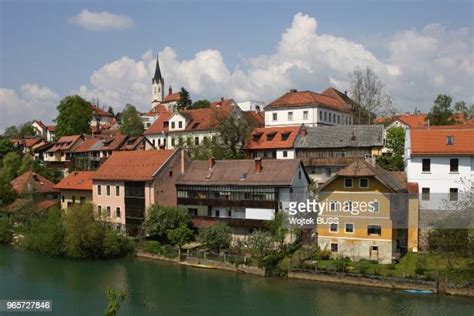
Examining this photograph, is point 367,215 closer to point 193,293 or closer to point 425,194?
point 425,194

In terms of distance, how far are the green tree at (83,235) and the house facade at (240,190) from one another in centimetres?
810

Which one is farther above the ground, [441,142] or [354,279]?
[441,142]

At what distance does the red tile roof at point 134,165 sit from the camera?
47406mm

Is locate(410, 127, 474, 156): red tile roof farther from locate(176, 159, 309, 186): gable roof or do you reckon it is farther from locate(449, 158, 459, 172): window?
locate(176, 159, 309, 186): gable roof

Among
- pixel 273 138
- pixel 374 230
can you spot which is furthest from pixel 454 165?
pixel 273 138

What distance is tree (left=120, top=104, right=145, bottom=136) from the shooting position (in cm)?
7500

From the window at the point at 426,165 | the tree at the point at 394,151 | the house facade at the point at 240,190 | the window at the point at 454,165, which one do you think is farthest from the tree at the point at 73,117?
the window at the point at 454,165

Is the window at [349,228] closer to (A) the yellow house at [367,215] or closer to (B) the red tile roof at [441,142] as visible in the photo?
(A) the yellow house at [367,215]

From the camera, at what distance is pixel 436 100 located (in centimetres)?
5822

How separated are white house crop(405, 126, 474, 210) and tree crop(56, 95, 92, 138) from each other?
59.4 meters

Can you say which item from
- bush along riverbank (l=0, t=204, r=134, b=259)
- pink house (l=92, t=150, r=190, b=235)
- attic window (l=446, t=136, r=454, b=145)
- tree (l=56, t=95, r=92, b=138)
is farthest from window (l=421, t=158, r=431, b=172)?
tree (l=56, t=95, r=92, b=138)

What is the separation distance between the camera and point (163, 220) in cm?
4306

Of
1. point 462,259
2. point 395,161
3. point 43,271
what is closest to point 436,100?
point 395,161

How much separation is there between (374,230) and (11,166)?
2199 inches
